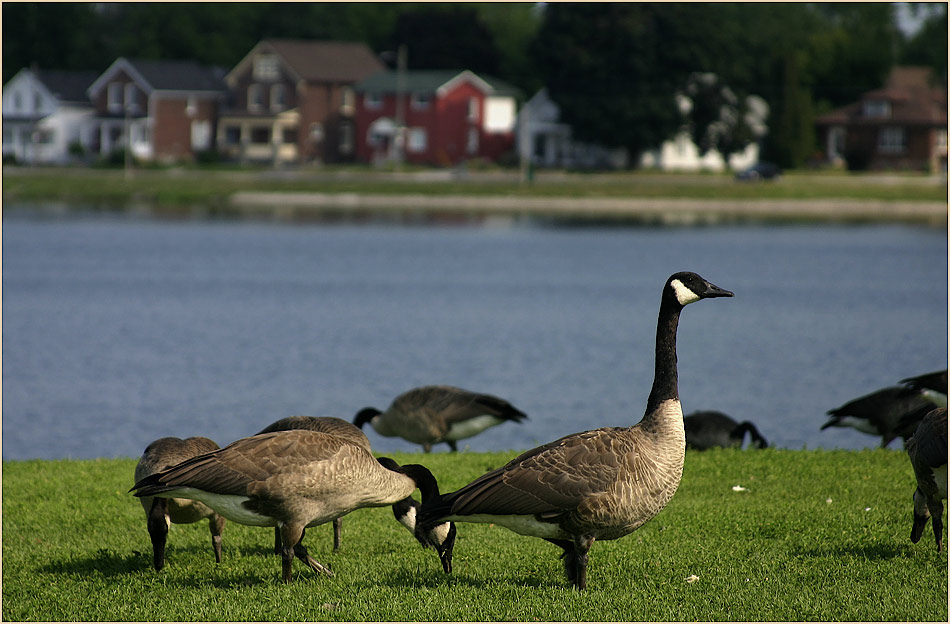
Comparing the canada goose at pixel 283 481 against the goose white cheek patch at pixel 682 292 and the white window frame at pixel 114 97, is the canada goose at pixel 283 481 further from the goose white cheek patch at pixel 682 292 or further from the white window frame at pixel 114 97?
the white window frame at pixel 114 97

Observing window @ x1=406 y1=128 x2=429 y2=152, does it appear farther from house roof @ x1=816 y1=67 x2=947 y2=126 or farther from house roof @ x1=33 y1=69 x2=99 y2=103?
house roof @ x1=816 y1=67 x2=947 y2=126

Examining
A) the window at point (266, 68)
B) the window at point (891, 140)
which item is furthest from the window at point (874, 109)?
the window at point (266, 68)

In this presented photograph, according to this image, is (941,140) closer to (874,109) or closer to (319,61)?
(874,109)

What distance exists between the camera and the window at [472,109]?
92.2 metres

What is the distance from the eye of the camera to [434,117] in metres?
92.8

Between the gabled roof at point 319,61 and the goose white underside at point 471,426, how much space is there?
84.9 m

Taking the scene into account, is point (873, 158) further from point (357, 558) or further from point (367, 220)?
point (357, 558)

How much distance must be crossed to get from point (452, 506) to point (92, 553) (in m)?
3.27

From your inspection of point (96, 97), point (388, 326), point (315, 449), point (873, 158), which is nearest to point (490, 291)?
point (388, 326)

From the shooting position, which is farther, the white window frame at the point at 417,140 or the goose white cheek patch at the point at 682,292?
the white window frame at the point at 417,140

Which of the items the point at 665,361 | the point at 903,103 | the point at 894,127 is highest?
the point at 903,103

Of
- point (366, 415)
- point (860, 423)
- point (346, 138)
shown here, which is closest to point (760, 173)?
point (346, 138)

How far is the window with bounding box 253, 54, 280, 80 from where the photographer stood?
9618cm

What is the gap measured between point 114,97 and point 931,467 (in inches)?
3803
